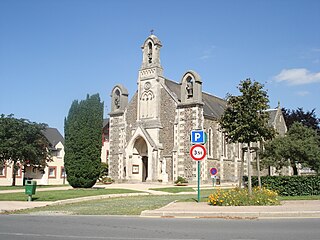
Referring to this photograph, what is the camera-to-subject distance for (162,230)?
32.8 ft

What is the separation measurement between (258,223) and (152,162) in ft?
97.8

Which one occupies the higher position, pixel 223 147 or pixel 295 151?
pixel 223 147

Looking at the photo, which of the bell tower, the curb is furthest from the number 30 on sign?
the bell tower

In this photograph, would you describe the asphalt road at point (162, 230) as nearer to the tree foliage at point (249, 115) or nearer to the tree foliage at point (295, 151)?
the tree foliage at point (249, 115)

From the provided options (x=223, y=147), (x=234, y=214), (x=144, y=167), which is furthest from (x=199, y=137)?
(x=223, y=147)

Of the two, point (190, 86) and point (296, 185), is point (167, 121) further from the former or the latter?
point (296, 185)

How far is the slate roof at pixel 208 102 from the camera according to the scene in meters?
43.6

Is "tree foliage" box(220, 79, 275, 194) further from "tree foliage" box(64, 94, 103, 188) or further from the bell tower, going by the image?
the bell tower

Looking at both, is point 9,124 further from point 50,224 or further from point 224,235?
point 224,235

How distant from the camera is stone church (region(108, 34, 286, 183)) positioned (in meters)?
40.1

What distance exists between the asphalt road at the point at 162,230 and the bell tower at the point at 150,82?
31.0 m

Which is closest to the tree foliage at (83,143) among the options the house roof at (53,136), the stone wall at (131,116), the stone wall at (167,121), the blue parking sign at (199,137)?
the stone wall at (167,121)

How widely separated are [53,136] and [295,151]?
136 feet

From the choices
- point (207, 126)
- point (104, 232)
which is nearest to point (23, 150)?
point (207, 126)
